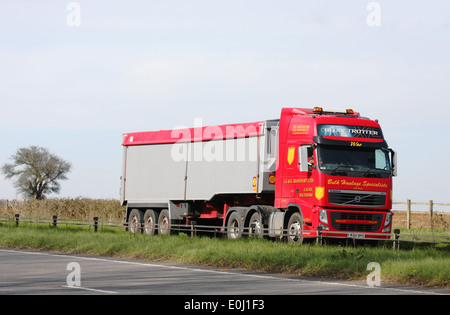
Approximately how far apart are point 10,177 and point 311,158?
89.8m

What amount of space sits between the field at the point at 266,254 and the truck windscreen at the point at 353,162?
7.25ft

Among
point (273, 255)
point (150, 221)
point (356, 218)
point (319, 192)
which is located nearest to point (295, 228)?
point (319, 192)

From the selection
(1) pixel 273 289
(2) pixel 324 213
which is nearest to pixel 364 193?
(2) pixel 324 213

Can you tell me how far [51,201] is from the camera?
59.6 m

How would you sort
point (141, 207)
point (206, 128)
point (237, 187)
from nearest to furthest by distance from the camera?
point (237, 187), point (206, 128), point (141, 207)

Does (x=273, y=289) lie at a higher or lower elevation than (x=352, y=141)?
lower

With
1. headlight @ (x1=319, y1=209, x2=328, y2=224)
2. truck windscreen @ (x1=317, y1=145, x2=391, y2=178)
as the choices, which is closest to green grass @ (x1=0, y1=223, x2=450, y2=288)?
headlight @ (x1=319, y1=209, x2=328, y2=224)

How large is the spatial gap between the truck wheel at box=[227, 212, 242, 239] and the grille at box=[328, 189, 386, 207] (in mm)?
4342

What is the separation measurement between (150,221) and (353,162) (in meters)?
12.2

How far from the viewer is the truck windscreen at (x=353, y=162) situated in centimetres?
2397

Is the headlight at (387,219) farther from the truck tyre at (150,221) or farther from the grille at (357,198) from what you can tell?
the truck tyre at (150,221)

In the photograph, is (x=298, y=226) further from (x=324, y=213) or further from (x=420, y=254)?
(x=420, y=254)

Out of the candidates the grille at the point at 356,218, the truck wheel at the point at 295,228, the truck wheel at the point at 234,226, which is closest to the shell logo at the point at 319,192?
the grille at the point at 356,218
